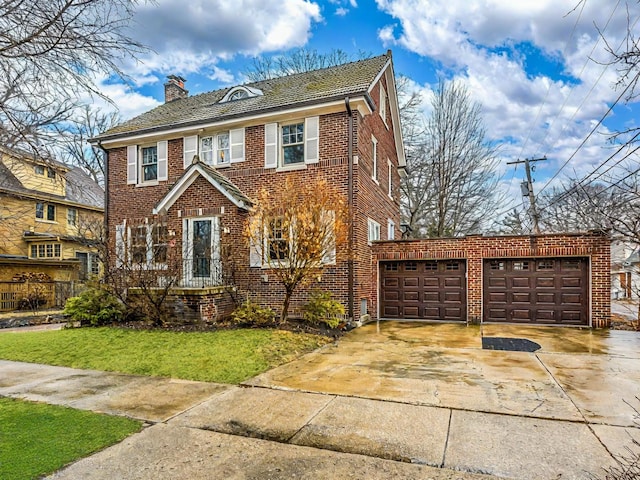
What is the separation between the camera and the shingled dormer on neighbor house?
11.4 meters

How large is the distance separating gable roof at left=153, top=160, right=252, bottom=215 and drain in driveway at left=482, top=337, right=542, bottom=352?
7.43m

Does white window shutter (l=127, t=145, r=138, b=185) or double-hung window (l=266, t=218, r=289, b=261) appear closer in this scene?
double-hung window (l=266, t=218, r=289, b=261)

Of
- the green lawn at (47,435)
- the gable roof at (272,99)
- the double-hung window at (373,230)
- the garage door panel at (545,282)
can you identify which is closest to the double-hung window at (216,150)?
the gable roof at (272,99)

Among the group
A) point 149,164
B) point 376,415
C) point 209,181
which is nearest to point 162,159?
point 149,164

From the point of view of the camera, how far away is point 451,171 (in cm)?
2255

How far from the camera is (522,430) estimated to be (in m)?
4.06

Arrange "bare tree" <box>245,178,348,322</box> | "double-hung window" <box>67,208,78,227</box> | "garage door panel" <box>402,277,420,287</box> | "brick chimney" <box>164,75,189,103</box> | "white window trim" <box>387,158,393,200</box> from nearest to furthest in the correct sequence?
"bare tree" <box>245,178,348,322</box>, "garage door panel" <box>402,277,420,287</box>, "white window trim" <box>387,158,393,200</box>, "brick chimney" <box>164,75,189,103</box>, "double-hung window" <box>67,208,78,227</box>

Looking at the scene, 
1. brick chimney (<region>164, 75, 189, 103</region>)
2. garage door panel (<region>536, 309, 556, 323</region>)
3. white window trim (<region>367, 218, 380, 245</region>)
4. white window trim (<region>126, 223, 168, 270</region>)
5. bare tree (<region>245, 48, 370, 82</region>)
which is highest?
bare tree (<region>245, 48, 370, 82</region>)

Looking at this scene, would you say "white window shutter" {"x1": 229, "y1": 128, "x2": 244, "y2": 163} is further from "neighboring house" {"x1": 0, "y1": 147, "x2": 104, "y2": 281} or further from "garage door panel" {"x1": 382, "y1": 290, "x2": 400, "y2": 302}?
Result: "neighboring house" {"x1": 0, "y1": 147, "x2": 104, "y2": 281}

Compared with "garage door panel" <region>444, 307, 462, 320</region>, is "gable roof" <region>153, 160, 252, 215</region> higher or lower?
higher

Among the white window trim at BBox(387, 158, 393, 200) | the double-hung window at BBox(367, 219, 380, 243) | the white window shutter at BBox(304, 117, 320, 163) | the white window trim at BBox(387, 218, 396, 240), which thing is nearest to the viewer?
the white window shutter at BBox(304, 117, 320, 163)

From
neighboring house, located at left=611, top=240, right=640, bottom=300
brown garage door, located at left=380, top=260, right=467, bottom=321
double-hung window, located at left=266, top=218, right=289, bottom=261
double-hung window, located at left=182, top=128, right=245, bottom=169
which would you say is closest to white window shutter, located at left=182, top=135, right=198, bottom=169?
double-hung window, located at left=182, top=128, right=245, bottom=169

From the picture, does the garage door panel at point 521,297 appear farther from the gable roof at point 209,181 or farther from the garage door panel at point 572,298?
the gable roof at point 209,181

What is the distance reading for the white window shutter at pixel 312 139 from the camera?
1201cm
